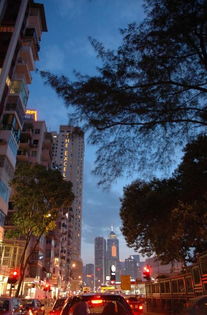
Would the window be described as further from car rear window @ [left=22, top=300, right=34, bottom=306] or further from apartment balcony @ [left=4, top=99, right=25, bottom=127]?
car rear window @ [left=22, top=300, right=34, bottom=306]

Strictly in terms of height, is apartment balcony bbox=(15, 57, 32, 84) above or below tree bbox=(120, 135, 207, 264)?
above

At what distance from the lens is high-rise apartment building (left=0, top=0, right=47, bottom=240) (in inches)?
1137

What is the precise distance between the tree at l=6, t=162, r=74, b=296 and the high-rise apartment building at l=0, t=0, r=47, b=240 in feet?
9.64

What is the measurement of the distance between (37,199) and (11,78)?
48.5ft

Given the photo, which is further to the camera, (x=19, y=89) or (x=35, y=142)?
(x=35, y=142)

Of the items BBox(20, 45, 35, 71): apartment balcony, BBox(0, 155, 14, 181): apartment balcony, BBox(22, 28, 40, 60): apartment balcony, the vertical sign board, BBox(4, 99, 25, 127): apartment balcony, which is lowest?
the vertical sign board

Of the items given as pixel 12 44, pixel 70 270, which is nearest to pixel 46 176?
pixel 12 44

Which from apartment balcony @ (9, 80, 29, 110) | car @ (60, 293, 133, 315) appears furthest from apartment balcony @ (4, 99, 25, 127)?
car @ (60, 293, 133, 315)

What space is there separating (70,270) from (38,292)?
7479 centimetres

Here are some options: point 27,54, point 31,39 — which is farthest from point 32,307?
point 31,39

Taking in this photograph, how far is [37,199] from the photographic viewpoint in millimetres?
25281

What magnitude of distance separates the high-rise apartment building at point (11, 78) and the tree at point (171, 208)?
12.2 meters

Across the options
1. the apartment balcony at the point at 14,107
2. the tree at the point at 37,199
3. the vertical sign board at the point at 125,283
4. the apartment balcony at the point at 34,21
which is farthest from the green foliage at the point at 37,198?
the apartment balcony at the point at 34,21

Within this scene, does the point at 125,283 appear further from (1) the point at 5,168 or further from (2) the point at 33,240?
(2) the point at 33,240
